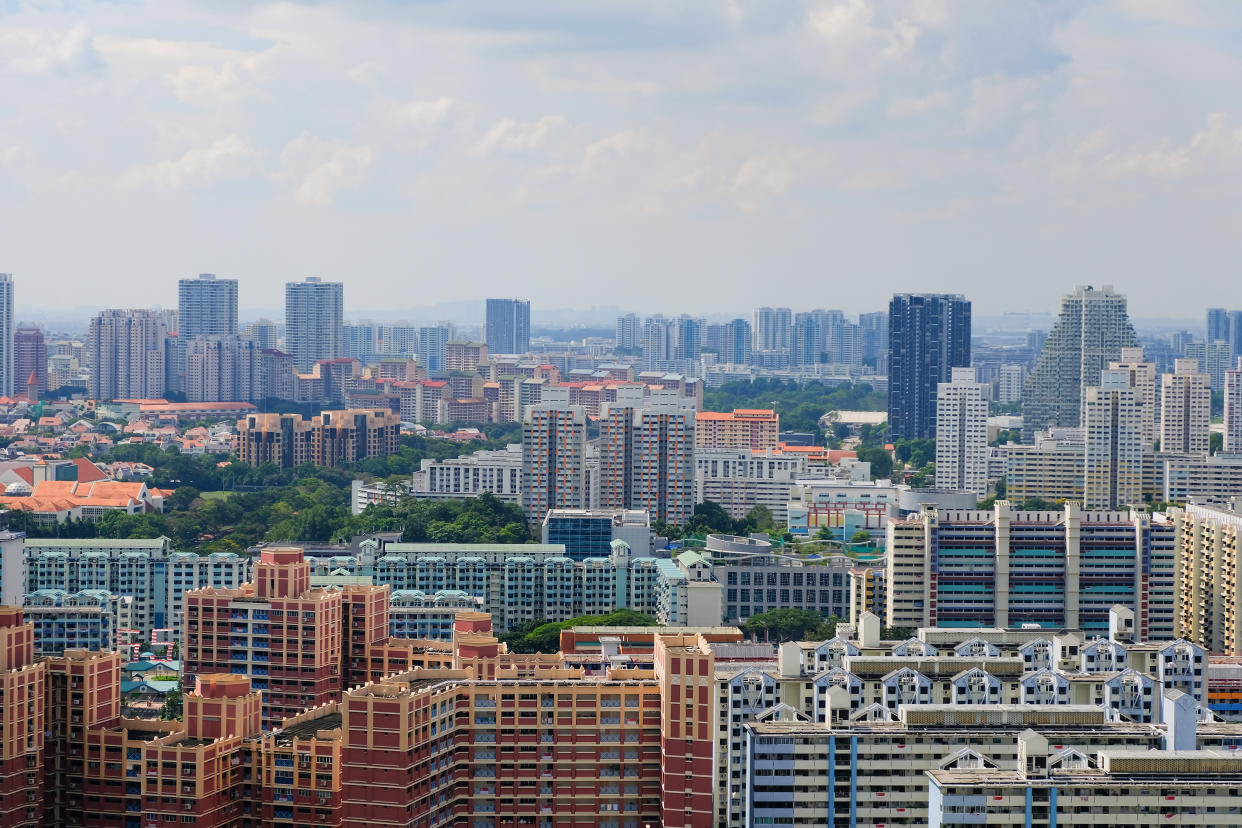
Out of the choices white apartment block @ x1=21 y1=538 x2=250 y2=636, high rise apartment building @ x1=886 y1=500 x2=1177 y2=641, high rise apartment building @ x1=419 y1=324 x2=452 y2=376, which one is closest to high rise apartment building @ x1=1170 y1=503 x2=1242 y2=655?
high rise apartment building @ x1=886 y1=500 x2=1177 y2=641

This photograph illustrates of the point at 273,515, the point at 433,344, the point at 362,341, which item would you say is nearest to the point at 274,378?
the point at 362,341

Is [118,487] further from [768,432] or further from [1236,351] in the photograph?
[1236,351]

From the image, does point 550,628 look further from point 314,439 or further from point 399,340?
point 399,340

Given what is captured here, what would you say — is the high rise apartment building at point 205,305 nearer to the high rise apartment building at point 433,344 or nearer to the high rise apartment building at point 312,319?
the high rise apartment building at point 312,319

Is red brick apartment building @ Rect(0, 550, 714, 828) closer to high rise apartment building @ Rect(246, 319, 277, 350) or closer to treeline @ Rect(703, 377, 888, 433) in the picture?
treeline @ Rect(703, 377, 888, 433)

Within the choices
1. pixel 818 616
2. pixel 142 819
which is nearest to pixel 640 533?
pixel 818 616

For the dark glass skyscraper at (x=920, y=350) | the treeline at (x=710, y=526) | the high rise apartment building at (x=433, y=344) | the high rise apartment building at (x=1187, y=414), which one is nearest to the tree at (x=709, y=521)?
the treeline at (x=710, y=526)
